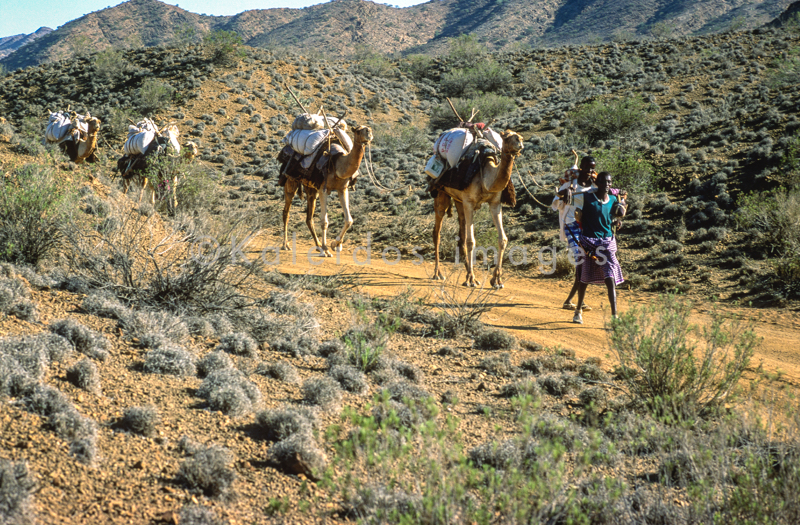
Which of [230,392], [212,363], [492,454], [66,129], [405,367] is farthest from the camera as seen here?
[66,129]

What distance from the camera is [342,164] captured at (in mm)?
12078

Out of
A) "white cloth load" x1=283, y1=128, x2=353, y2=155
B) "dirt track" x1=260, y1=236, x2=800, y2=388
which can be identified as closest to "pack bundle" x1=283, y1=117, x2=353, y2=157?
"white cloth load" x1=283, y1=128, x2=353, y2=155

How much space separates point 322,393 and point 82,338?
7.41 feet

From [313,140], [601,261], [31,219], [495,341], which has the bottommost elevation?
[495,341]

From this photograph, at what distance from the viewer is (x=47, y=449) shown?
357 cm

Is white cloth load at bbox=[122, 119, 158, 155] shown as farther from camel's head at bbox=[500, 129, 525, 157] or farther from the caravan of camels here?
camel's head at bbox=[500, 129, 525, 157]

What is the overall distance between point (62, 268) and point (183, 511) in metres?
5.07

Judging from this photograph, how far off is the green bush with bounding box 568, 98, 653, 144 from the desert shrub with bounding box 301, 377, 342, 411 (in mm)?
22697

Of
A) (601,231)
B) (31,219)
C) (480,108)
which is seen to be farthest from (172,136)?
(480,108)

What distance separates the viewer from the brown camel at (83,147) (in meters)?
17.7

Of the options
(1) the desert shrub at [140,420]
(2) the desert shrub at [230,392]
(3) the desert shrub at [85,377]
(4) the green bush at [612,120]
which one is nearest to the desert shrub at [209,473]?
(1) the desert shrub at [140,420]

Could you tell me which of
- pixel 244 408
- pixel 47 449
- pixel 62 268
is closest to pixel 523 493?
pixel 244 408

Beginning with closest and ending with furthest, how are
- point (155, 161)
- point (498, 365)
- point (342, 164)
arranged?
point (498, 365) → point (342, 164) → point (155, 161)

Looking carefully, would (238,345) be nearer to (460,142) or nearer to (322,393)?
(322,393)
